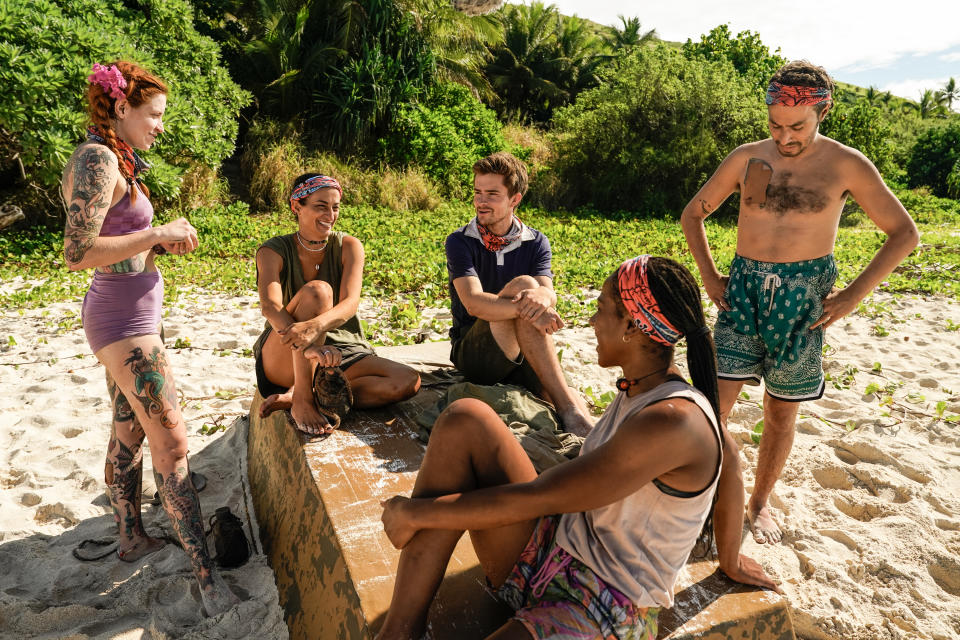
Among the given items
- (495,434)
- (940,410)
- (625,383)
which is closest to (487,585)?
(495,434)

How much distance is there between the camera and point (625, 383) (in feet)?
6.44

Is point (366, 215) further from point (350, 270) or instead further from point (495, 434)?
point (495, 434)

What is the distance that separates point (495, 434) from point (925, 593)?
2280 millimetres

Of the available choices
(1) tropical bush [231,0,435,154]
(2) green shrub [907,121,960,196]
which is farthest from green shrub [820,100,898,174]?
(1) tropical bush [231,0,435,154]

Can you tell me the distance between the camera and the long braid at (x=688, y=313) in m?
1.84

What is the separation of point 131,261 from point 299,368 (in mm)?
956

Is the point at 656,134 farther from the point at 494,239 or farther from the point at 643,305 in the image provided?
the point at 643,305

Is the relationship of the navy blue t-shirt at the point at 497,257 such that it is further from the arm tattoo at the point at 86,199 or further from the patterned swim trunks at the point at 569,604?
the patterned swim trunks at the point at 569,604

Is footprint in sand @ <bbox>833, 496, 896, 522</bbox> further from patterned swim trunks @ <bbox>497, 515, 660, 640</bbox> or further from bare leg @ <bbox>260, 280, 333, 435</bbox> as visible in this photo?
bare leg @ <bbox>260, 280, 333, 435</bbox>

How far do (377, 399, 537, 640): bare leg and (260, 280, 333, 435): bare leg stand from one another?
1.27 metres

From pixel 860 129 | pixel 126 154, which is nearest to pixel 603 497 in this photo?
pixel 126 154

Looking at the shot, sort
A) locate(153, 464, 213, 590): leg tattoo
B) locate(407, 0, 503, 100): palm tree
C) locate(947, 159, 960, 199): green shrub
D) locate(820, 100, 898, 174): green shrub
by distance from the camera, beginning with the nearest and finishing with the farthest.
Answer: locate(153, 464, 213, 590): leg tattoo
locate(407, 0, 503, 100): palm tree
locate(820, 100, 898, 174): green shrub
locate(947, 159, 960, 199): green shrub

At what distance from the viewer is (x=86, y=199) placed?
2.43 metres

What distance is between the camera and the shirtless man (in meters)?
2.95
